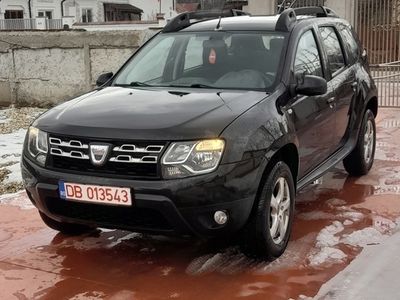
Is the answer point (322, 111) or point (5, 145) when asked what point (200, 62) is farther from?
point (5, 145)

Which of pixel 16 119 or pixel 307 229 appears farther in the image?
pixel 16 119

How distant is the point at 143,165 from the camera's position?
3.66m

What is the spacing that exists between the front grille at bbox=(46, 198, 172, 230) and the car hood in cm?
45

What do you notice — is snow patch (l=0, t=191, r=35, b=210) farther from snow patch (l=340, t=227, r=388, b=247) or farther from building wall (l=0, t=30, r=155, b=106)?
building wall (l=0, t=30, r=155, b=106)

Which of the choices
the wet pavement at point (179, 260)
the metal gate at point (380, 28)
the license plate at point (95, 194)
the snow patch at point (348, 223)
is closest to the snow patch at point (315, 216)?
the wet pavement at point (179, 260)

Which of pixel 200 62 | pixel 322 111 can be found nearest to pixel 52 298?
pixel 200 62

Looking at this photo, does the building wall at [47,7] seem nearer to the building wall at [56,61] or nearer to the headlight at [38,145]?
the building wall at [56,61]

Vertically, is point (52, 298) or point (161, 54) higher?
point (161, 54)

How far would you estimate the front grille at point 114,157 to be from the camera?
3645 millimetres

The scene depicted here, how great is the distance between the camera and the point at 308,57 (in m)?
5.11

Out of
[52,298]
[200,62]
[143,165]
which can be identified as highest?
[200,62]

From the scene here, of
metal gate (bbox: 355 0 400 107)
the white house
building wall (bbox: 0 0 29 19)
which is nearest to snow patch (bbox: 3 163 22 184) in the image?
metal gate (bbox: 355 0 400 107)

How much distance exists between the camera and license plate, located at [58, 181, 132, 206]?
3656mm

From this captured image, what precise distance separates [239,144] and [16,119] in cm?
834
